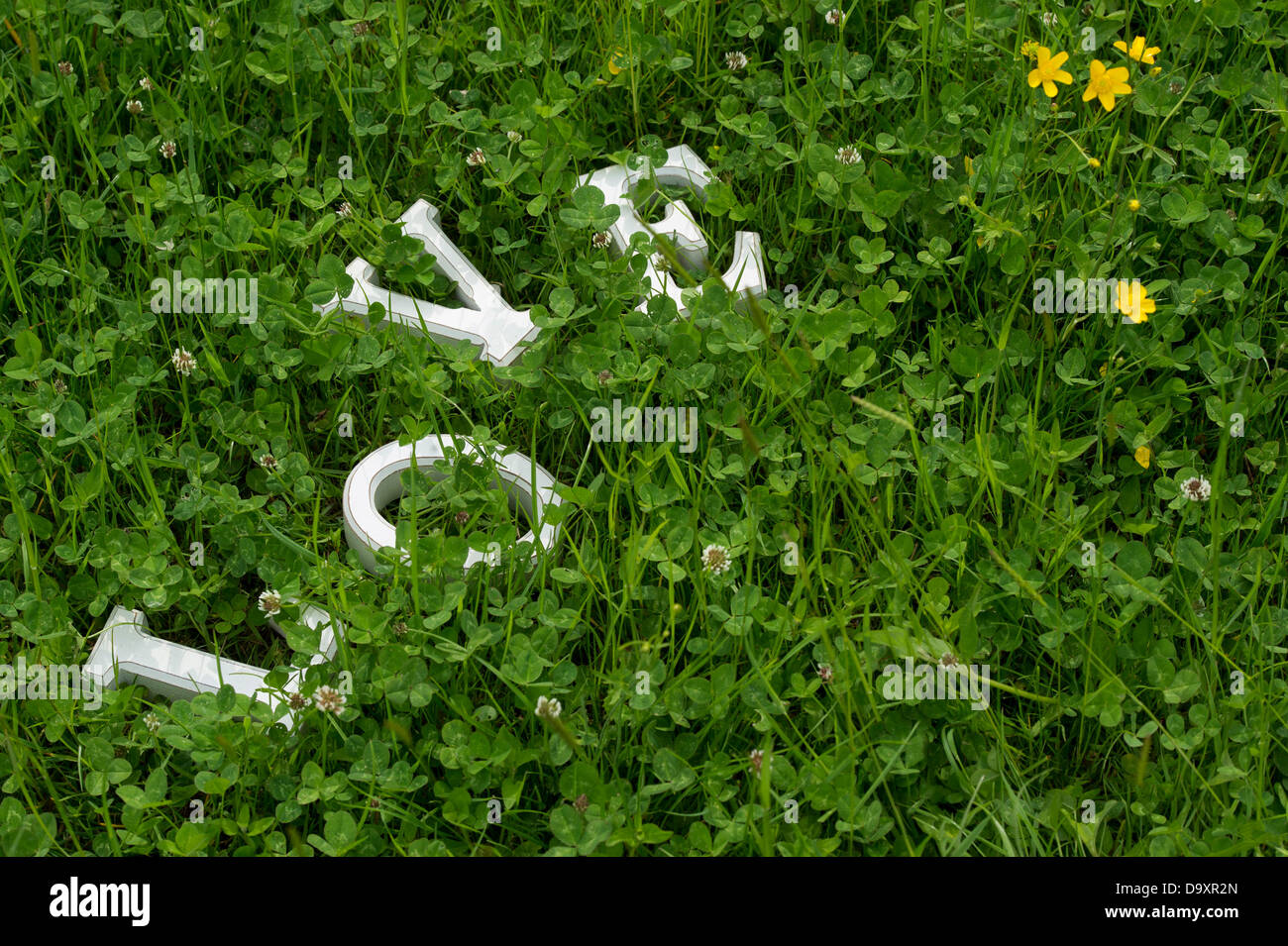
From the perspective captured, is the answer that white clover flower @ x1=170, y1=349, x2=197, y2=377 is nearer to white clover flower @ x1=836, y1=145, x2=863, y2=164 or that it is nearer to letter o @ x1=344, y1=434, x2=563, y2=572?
letter o @ x1=344, y1=434, x2=563, y2=572

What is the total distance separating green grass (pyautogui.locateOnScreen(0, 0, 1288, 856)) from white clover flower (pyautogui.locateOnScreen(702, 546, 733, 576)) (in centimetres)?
2

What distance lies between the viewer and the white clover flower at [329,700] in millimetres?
2336

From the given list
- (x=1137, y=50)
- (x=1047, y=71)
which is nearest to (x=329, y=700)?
(x=1047, y=71)

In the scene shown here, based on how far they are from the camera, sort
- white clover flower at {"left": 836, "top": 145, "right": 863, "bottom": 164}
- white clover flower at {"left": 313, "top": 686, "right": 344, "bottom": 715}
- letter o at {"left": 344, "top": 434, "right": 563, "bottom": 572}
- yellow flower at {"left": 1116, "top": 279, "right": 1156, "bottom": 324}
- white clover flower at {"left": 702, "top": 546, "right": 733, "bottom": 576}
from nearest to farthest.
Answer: white clover flower at {"left": 313, "top": 686, "right": 344, "bottom": 715} < white clover flower at {"left": 702, "top": 546, "right": 733, "bottom": 576} < letter o at {"left": 344, "top": 434, "right": 563, "bottom": 572} < yellow flower at {"left": 1116, "top": 279, "right": 1156, "bottom": 324} < white clover flower at {"left": 836, "top": 145, "right": 863, "bottom": 164}

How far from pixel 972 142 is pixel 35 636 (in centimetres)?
246

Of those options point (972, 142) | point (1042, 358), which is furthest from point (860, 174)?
point (1042, 358)

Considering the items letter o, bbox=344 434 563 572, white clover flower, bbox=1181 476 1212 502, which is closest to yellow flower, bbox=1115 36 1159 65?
white clover flower, bbox=1181 476 1212 502

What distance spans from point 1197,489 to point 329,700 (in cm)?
180

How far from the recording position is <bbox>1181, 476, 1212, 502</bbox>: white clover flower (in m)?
2.65

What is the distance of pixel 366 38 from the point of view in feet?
11.3

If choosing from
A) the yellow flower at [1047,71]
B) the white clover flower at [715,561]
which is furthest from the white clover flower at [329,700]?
the yellow flower at [1047,71]

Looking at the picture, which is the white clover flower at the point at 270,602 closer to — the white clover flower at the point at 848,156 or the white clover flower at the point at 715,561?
the white clover flower at the point at 715,561

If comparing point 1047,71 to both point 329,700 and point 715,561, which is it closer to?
point 715,561

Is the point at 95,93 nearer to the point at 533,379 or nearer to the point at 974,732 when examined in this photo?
the point at 533,379
